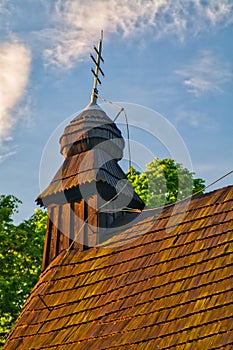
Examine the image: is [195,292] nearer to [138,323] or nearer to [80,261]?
[138,323]

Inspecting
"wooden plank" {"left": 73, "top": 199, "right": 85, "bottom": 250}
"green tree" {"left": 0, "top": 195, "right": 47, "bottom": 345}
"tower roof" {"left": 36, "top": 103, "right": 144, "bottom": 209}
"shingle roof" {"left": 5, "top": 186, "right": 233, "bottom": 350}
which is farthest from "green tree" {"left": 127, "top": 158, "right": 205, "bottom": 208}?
"shingle roof" {"left": 5, "top": 186, "right": 233, "bottom": 350}

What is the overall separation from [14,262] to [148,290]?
8898 mm

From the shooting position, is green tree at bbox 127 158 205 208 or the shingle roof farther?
green tree at bbox 127 158 205 208

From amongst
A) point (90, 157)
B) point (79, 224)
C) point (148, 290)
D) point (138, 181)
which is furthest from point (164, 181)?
point (148, 290)

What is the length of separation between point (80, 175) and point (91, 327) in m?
4.34

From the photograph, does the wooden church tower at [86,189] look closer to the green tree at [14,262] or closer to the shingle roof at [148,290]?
the shingle roof at [148,290]

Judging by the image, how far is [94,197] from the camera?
12.8 m

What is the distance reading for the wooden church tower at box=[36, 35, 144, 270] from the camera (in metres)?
12.6

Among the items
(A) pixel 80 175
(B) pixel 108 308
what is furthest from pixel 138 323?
(A) pixel 80 175

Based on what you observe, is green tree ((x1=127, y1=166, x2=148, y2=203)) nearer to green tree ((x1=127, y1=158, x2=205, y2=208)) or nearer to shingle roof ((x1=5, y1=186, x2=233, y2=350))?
green tree ((x1=127, y1=158, x2=205, y2=208))

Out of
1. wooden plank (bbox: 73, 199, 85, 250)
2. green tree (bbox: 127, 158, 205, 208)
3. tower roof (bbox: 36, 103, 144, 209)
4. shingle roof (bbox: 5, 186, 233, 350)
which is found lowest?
shingle roof (bbox: 5, 186, 233, 350)

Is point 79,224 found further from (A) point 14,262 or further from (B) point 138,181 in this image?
(B) point 138,181

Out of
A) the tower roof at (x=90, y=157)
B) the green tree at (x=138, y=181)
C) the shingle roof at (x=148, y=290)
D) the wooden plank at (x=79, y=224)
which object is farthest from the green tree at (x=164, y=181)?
the shingle roof at (x=148, y=290)

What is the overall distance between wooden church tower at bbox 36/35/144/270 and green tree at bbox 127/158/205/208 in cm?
655
